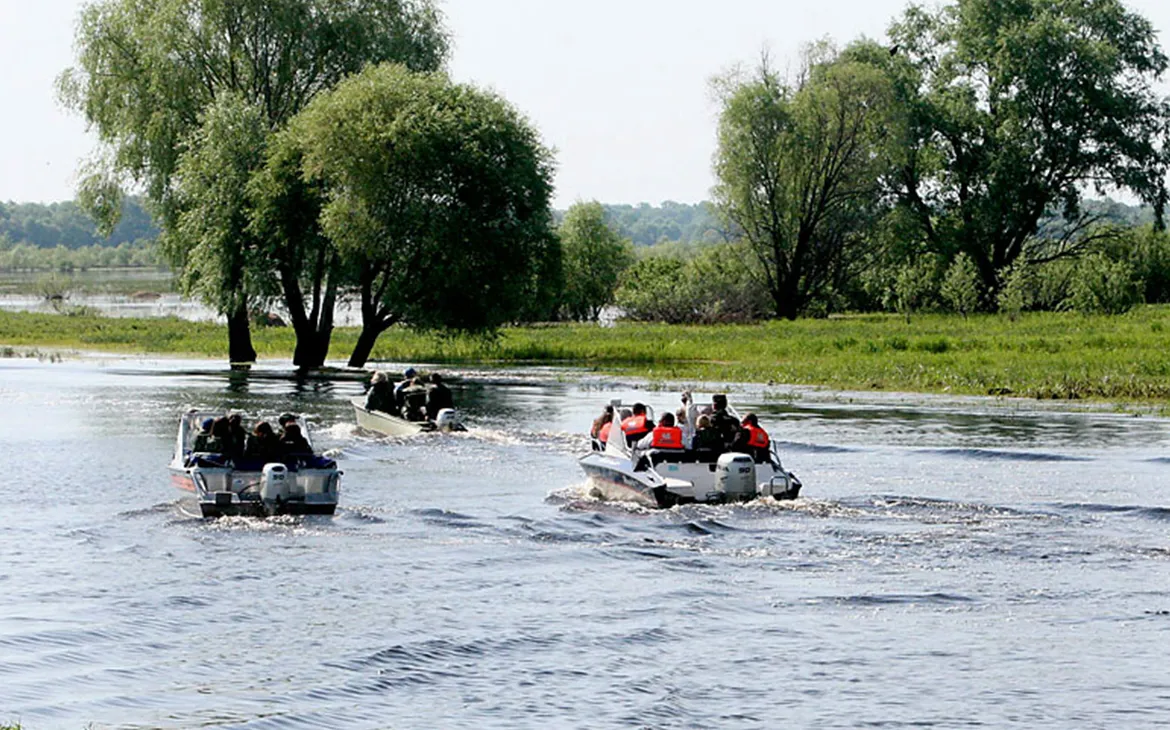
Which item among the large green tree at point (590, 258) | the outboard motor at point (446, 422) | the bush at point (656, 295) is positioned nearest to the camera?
the outboard motor at point (446, 422)

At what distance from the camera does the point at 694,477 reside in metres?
26.3

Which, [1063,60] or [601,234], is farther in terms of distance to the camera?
[601,234]

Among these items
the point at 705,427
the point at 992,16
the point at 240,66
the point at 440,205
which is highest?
the point at 992,16

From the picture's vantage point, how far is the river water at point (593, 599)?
15.9m

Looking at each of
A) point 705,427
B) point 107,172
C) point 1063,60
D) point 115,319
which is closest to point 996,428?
point 705,427

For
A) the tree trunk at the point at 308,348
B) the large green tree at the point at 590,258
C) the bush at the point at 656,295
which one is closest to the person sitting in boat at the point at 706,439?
the tree trunk at the point at 308,348

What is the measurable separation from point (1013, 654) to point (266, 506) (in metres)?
12.3

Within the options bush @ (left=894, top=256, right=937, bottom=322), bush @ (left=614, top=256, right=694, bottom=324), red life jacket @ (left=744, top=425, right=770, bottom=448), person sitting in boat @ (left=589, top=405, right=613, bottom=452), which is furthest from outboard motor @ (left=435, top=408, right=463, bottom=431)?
bush @ (left=614, top=256, right=694, bottom=324)

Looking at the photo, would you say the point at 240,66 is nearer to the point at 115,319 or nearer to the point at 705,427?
the point at 115,319

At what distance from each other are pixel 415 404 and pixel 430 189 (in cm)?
2282

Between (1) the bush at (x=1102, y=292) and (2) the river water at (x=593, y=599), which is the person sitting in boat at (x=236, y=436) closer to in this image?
(2) the river water at (x=593, y=599)

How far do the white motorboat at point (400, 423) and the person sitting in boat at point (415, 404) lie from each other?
0.31m

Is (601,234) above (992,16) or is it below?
below

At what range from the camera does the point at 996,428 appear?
37.8m
